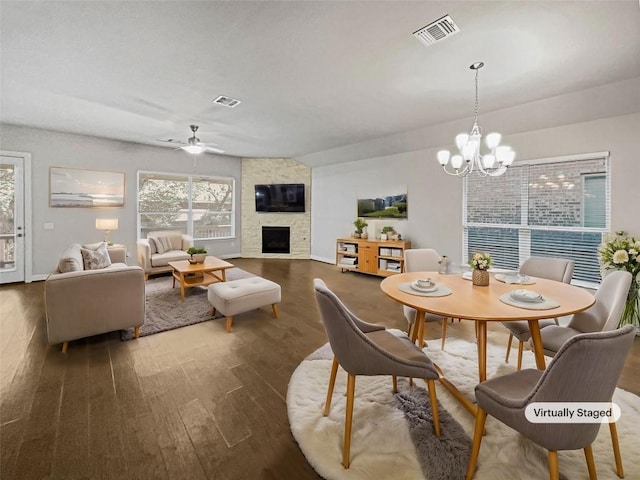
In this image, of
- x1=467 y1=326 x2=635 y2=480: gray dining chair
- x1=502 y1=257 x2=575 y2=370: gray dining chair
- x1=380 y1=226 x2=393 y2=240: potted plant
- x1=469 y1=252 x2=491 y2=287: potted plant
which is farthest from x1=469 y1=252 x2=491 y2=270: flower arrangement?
x1=380 y1=226 x2=393 y2=240: potted plant

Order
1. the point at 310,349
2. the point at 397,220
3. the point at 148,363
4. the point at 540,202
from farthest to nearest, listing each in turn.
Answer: the point at 397,220
the point at 540,202
the point at 310,349
the point at 148,363

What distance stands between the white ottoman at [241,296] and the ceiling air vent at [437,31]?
2.85m

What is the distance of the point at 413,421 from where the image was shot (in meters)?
1.77

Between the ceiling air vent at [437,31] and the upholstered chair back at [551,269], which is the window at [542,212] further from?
the ceiling air vent at [437,31]

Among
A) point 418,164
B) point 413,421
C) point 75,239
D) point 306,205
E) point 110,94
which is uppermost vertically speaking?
point 110,94

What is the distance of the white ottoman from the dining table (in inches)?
65.1

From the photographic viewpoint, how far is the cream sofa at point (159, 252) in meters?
5.39

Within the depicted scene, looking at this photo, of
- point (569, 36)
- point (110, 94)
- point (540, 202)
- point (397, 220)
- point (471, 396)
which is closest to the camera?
A: point (471, 396)

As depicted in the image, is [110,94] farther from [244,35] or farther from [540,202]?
[540,202]

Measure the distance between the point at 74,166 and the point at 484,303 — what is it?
702 cm

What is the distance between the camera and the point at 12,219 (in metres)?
5.02

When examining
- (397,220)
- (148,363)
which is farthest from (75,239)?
(397,220)

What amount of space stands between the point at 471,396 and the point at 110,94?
16.1ft

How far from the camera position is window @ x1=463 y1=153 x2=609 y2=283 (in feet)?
11.9
